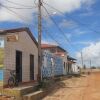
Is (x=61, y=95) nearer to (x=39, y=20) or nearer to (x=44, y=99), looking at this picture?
(x=44, y=99)

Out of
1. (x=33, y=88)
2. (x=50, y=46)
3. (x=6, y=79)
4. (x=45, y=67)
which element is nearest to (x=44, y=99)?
(x=33, y=88)

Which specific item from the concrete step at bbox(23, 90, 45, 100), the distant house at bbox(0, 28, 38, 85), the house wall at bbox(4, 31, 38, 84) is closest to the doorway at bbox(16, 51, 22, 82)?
the distant house at bbox(0, 28, 38, 85)

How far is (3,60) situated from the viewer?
1725cm

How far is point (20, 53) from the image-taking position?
20547mm

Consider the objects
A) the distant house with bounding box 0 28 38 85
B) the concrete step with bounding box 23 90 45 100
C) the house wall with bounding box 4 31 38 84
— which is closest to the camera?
the concrete step with bounding box 23 90 45 100

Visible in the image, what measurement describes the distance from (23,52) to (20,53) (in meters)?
0.54

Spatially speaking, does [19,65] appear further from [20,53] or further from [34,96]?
[34,96]

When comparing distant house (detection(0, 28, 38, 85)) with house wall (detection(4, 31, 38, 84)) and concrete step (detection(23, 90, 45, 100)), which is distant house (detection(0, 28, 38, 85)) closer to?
house wall (detection(4, 31, 38, 84))

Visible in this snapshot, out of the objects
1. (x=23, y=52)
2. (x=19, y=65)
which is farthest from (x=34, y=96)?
(x=23, y=52)

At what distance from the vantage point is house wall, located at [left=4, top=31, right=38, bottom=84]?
17750 mm

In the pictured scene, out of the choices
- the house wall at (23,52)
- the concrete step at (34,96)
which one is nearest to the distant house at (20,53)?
the house wall at (23,52)

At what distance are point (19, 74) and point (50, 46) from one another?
1119 inches

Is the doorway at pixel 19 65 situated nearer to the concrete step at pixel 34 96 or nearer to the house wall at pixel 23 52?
the house wall at pixel 23 52

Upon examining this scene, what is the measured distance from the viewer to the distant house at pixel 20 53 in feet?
57.2
